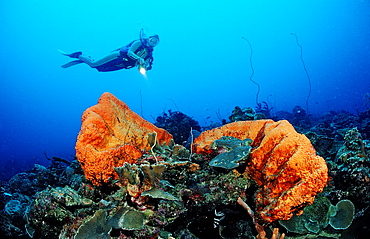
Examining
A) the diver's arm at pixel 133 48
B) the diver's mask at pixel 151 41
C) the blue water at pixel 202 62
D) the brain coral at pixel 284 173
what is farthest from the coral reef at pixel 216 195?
the blue water at pixel 202 62

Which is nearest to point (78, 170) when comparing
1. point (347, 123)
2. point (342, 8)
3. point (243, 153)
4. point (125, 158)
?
point (125, 158)

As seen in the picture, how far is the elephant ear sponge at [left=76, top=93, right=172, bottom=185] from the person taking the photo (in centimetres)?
292

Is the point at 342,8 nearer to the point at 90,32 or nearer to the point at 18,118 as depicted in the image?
the point at 90,32

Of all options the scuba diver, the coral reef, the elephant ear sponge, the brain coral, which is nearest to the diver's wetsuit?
the scuba diver

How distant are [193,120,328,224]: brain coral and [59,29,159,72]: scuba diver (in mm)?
8350

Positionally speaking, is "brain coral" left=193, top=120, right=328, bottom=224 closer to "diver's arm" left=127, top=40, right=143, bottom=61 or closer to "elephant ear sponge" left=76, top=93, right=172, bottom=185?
"elephant ear sponge" left=76, top=93, right=172, bottom=185

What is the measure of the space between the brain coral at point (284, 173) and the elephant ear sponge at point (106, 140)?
1.99 m

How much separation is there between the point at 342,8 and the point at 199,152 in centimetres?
14945

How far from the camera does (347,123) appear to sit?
32.3 ft

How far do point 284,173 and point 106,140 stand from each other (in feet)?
8.89

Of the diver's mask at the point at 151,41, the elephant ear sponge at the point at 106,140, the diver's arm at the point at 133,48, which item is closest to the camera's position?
the elephant ear sponge at the point at 106,140

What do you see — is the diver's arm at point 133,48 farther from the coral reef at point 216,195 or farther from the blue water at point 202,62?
the blue water at point 202,62

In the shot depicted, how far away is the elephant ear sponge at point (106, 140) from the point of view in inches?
115

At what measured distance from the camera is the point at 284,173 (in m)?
2.38
